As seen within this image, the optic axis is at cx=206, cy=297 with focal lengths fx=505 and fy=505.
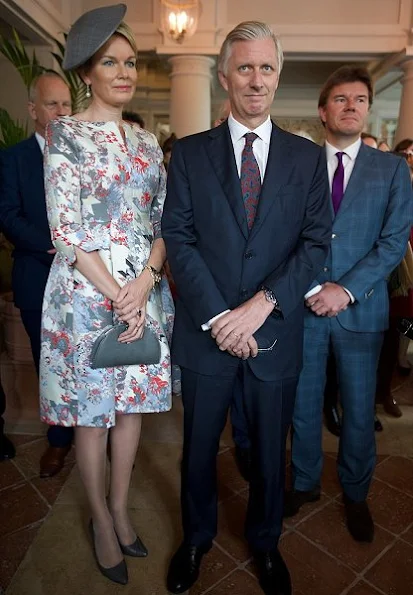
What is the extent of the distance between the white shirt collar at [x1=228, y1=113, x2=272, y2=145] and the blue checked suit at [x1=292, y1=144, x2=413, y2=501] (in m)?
0.49

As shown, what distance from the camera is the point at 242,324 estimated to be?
167 centimetres

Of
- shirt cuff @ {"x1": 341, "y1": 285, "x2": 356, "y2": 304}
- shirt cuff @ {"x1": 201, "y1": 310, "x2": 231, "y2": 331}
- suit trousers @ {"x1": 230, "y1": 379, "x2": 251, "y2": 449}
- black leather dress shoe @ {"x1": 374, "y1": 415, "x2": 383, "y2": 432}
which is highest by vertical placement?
shirt cuff @ {"x1": 341, "y1": 285, "x2": 356, "y2": 304}

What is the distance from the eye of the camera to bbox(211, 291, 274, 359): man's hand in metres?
1.67

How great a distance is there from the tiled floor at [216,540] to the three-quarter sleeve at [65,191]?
50.9 inches

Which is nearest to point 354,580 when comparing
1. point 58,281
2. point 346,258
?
point 346,258

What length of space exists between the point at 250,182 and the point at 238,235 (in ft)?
0.63

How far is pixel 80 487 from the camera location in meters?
2.61

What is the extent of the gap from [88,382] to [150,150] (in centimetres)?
89

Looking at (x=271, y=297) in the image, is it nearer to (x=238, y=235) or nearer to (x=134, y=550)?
(x=238, y=235)

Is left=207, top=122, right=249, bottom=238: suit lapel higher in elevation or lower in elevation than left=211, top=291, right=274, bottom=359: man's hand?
higher

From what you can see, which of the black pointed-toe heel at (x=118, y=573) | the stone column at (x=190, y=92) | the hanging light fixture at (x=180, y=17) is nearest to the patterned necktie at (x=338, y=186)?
the black pointed-toe heel at (x=118, y=573)

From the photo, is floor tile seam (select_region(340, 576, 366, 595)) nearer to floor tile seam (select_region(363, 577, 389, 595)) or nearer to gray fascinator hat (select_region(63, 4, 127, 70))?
floor tile seam (select_region(363, 577, 389, 595))

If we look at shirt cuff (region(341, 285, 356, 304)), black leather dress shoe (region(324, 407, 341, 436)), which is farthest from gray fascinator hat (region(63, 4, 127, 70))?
black leather dress shoe (region(324, 407, 341, 436))

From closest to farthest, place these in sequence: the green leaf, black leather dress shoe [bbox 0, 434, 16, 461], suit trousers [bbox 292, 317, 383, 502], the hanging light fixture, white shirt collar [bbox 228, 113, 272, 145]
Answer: white shirt collar [bbox 228, 113, 272, 145] < suit trousers [bbox 292, 317, 383, 502] < black leather dress shoe [bbox 0, 434, 16, 461] < the green leaf < the hanging light fixture
